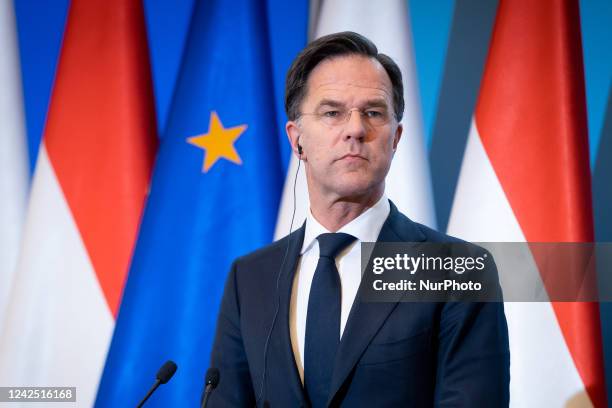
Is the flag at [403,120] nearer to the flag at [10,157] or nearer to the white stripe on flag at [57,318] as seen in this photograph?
the white stripe on flag at [57,318]

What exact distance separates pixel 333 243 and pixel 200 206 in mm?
1033

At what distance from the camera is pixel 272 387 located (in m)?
1.36

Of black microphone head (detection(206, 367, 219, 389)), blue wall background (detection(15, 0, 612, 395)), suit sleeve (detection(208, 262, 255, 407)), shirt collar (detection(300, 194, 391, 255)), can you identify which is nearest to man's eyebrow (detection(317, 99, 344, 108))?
shirt collar (detection(300, 194, 391, 255))

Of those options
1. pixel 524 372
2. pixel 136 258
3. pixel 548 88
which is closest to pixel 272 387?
pixel 524 372

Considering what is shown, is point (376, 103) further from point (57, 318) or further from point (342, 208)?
point (57, 318)

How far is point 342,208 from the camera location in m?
1.49

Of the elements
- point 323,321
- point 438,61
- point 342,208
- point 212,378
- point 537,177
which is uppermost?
point 438,61

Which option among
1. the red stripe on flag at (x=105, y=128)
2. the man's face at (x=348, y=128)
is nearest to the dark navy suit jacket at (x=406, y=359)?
the man's face at (x=348, y=128)

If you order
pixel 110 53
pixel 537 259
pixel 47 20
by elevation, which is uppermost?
pixel 47 20

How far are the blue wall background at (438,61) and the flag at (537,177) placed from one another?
285mm

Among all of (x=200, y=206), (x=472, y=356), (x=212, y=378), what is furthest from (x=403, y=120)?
(x=212, y=378)

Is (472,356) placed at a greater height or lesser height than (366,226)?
lesser

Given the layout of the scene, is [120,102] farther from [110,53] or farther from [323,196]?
[323,196]

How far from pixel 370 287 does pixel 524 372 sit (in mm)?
900
